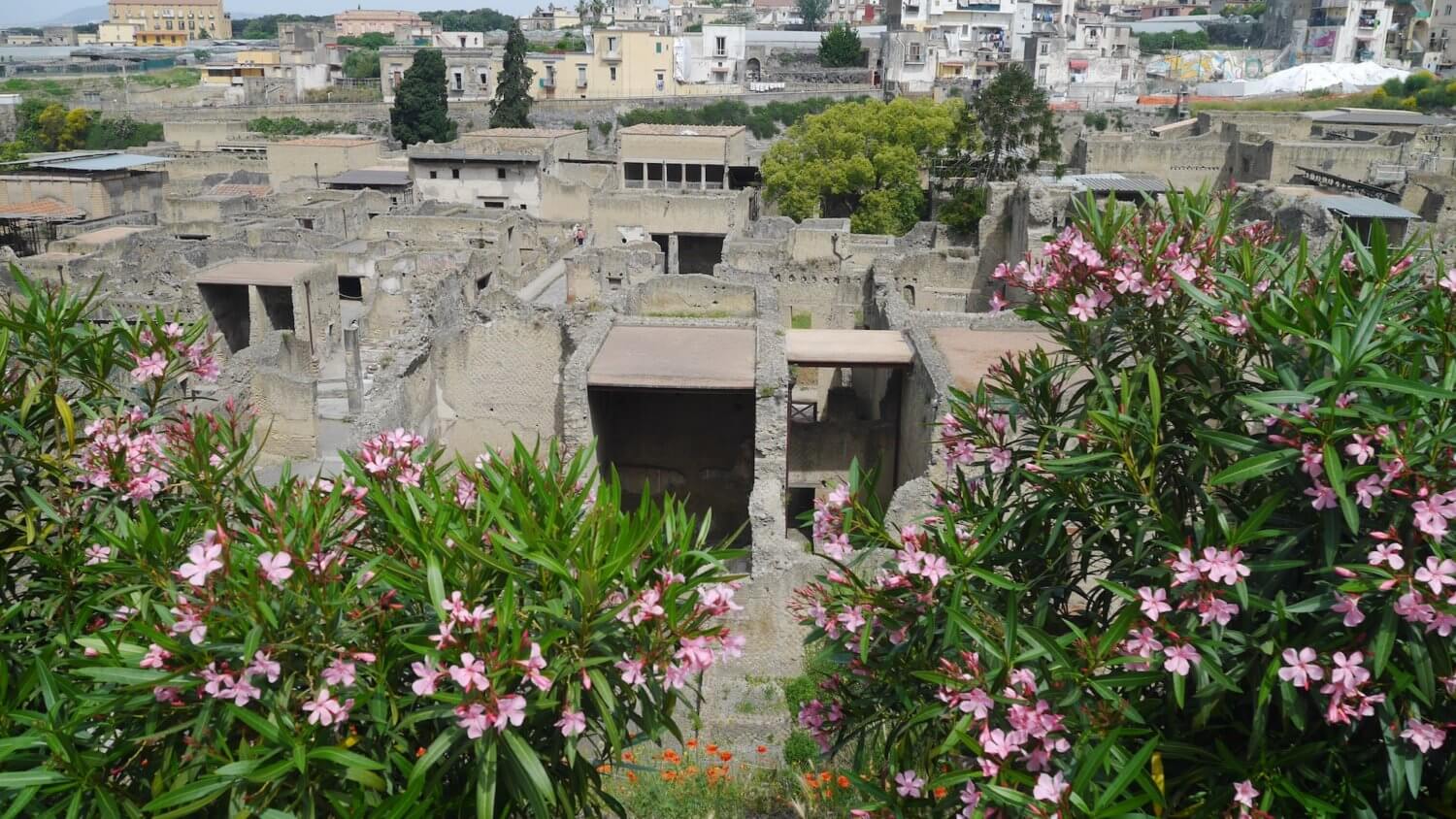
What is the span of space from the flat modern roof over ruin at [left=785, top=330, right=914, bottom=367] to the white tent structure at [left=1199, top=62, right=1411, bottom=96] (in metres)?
74.5

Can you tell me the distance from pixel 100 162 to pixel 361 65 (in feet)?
194

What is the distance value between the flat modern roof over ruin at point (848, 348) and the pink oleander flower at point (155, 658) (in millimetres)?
11146

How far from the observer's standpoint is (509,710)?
4.66 meters

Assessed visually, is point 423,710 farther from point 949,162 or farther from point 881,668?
point 949,162

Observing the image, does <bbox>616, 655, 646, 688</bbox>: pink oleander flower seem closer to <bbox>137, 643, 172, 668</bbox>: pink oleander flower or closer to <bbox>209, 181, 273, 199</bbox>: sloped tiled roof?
<bbox>137, 643, 172, 668</bbox>: pink oleander flower

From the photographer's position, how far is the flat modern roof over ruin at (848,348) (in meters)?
15.4

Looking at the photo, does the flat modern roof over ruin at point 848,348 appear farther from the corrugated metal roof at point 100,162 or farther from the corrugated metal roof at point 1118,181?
the corrugated metal roof at point 100,162

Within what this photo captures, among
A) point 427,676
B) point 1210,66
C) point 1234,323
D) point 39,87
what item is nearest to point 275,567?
point 427,676

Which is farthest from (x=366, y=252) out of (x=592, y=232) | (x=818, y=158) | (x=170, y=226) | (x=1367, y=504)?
(x=1367, y=504)

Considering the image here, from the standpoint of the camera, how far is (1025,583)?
551cm

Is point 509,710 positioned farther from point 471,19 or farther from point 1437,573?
point 471,19

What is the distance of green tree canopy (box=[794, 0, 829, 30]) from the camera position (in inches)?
5531

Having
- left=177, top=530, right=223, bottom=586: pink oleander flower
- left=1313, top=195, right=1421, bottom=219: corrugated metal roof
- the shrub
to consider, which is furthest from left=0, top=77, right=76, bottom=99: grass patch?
the shrub

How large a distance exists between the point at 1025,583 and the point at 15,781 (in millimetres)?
4404
